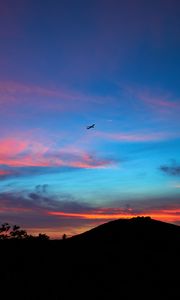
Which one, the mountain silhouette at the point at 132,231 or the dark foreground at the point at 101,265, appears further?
the mountain silhouette at the point at 132,231

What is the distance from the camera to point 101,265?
77.7 ft

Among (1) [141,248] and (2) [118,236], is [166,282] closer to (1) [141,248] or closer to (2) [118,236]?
(1) [141,248]

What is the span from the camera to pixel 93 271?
2295cm

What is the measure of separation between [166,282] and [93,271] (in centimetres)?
444

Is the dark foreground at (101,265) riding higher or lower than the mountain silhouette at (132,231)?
lower

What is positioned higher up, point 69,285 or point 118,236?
point 118,236

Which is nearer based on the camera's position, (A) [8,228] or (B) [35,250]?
(B) [35,250]

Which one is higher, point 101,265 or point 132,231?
point 132,231

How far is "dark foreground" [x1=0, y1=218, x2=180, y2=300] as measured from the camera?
2055 cm

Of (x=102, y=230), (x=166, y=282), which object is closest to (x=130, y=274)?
(x=166, y=282)

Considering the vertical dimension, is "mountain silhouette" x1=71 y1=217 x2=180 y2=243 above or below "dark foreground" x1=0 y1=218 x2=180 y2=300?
above

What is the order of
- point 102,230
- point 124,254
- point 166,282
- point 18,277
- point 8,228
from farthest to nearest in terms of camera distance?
point 8,228, point 102,230, point 124,254, point 18,277, point 166,282

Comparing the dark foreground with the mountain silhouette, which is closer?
the dark foreground

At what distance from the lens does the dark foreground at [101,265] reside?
20.5 metres
